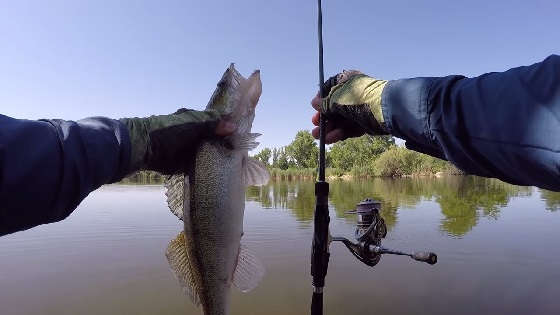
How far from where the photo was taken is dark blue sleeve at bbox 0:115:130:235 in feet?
4.58

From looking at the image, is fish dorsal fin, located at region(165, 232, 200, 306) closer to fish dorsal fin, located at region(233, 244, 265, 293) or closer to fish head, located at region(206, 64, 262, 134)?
fish dorsal fin, located at region(233, 244, 265, 293)

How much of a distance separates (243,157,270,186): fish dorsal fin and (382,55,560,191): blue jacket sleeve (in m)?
0.94

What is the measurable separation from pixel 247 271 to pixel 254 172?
0.55 metres

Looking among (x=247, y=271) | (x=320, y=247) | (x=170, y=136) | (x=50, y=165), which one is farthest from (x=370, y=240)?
(x=50, y=165)

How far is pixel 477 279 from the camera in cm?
862

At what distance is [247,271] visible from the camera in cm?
224

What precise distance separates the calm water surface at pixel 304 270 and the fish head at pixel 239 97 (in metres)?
5.71

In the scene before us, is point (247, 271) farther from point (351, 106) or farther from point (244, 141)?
point (351, 106)

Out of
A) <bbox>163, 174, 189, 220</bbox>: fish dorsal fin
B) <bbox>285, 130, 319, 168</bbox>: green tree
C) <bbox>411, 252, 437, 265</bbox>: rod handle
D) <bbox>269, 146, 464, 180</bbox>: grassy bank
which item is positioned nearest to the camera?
<bbox>163, 174, 189, 220</bbox>: fish dorsal fin

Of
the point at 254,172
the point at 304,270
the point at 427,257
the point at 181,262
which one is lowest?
the point at 304,270

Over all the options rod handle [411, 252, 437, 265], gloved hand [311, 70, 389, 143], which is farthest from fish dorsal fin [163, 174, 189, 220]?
rod handle [411, 252, 437, 265]

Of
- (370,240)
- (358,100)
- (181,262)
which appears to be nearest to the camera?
(358,100)

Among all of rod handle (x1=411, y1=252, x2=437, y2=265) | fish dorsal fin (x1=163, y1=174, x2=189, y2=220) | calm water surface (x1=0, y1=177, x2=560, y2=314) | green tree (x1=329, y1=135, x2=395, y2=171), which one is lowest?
calm water surface (x1=0, y1=177, x2=560, y2=314)

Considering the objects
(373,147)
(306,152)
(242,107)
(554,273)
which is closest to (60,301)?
(242,107)
